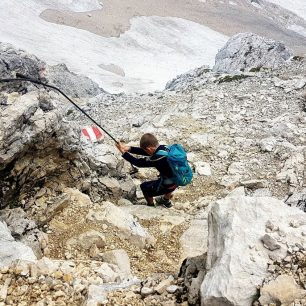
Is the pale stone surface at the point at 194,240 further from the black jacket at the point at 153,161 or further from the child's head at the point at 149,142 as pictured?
the child's head at the point at 149,142

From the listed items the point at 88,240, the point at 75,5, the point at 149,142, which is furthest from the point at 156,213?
the point at 75,5

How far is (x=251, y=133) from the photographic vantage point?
1608 centimetres

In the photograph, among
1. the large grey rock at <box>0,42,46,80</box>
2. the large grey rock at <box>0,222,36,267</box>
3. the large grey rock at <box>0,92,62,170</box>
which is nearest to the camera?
the large grey rock at <box>0,222,36,267</box>

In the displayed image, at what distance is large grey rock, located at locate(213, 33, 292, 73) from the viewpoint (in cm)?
3312

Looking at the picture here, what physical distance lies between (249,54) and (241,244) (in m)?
31.8

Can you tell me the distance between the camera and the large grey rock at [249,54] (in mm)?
33125

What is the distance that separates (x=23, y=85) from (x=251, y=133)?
29.0ft

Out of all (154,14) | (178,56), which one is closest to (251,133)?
(178,56)

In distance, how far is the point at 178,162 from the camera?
8648 millimetres

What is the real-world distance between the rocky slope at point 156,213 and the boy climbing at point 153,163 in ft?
1.41

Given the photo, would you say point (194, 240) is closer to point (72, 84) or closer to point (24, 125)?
point (24, 125)

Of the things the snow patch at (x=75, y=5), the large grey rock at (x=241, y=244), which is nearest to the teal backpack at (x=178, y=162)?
the large grey rock at (x=241, y=244)

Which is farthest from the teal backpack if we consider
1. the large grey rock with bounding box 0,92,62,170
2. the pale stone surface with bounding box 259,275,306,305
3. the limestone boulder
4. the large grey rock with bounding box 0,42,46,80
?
the large grey rock with bounding box 0,42,46,80

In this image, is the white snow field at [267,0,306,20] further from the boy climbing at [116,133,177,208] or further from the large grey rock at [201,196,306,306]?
the large grey rock at [201,196,306,306]
